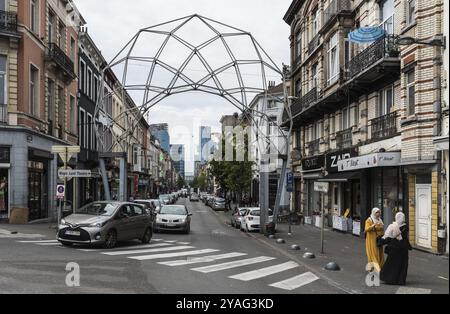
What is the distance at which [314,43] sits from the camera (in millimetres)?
31469

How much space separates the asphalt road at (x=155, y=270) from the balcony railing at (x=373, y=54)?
8.43m

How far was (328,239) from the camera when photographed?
21828 millimetres

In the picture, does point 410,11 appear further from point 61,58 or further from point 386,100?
point 61,58

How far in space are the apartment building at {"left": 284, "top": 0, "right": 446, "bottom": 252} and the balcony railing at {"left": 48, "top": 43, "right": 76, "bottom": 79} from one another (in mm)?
14051

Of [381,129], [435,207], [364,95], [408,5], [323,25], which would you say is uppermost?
[323,25]

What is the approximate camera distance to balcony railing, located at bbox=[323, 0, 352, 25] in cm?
2564

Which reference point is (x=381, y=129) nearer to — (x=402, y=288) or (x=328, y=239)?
(x=328, y=239)

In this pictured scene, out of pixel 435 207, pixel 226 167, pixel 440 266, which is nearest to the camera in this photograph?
pixel 440 266

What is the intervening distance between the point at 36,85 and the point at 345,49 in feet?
50.9

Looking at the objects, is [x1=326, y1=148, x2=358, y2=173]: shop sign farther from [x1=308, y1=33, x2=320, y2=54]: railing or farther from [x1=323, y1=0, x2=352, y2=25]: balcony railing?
[x1=308, y1=33, x2=320, y2=54]: railing

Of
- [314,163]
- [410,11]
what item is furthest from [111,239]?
[314,163]

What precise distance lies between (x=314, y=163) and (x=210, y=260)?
17.4m

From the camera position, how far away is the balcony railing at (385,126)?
1986 cm

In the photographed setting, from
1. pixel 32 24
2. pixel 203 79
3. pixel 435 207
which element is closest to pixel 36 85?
pixel 32 24
